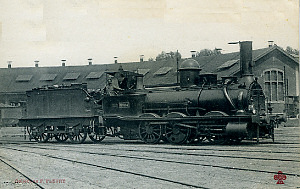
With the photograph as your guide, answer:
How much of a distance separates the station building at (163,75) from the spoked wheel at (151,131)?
2923mm

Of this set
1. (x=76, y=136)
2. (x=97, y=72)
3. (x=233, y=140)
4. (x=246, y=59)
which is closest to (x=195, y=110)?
(x=233, y=140)

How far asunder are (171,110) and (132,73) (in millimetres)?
2736

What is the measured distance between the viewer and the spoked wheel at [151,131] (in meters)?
16.1

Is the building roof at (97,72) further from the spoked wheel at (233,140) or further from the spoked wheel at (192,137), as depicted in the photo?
the spoked wheel at (192,137)

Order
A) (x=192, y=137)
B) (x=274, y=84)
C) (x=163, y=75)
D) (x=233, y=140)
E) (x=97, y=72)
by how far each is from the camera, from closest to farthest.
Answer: (x=233, y=140), (x=192, y=137), (x=274, y=84), (x=163, y=75), (x=97, y=72)

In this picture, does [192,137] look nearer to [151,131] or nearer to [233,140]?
[233,140]

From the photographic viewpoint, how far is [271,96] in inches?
1097

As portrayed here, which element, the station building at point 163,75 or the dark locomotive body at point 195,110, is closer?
the dark locomotive body at point 195,110

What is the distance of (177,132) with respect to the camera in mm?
15516

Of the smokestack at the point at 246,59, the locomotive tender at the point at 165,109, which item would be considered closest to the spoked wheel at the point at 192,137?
the locomotive tender at the point at 165,109

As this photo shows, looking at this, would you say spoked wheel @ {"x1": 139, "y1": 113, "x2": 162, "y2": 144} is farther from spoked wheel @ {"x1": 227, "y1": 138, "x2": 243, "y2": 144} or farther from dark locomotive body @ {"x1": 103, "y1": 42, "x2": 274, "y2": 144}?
spoked wheel @ {"x1": 227, "y1": 138, "x2": 243, "y2": 144}

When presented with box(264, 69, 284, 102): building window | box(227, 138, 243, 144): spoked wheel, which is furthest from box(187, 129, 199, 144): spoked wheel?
box(264, 69, 284, 102): building window

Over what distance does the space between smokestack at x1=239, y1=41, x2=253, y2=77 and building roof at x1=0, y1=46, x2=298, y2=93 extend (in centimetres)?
1159

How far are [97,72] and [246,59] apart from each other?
26662mm
